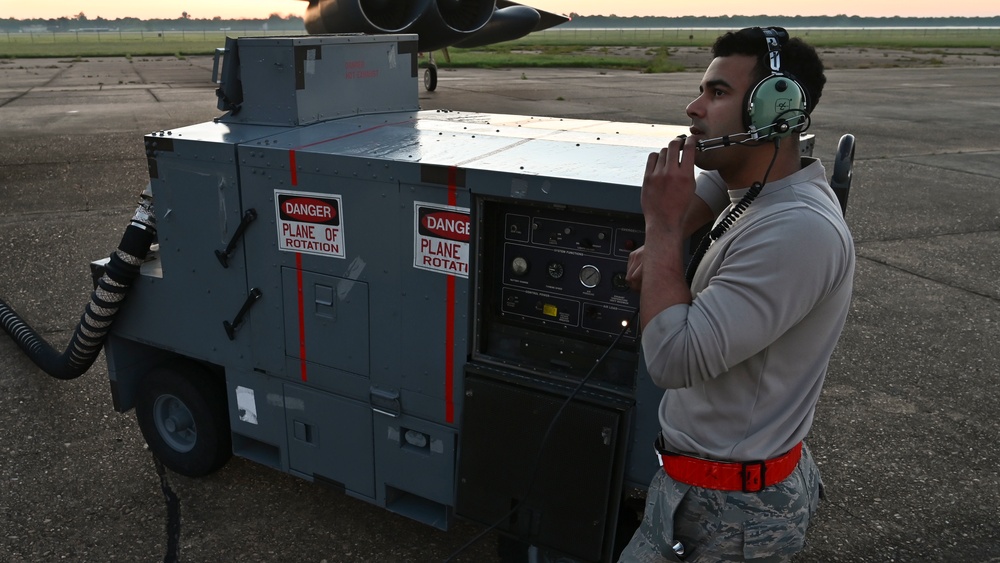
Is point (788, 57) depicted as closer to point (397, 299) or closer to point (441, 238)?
point (441, 238)

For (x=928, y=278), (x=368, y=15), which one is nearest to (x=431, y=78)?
(x=368, y=15)

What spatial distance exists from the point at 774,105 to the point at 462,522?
2.79 metres

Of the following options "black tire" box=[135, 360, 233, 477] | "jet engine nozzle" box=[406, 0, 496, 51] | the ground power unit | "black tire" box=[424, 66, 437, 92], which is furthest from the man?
"black tire" box=[424, 66, 437, 92]

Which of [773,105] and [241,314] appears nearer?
[773,105]

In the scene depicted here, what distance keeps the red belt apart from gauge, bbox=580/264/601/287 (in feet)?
3.26

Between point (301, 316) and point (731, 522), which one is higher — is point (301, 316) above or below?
below

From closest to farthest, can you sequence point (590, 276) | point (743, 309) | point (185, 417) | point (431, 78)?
point (743, 309)
point (590, 276)
point (185, 417)
point (431, 78)

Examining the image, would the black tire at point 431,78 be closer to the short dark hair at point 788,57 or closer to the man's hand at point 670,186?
the short dark hair at point 788,57

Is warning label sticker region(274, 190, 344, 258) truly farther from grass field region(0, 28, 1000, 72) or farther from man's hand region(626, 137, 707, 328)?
grass field region(0, 28, 1000, 72)

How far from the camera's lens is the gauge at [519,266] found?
3207mm

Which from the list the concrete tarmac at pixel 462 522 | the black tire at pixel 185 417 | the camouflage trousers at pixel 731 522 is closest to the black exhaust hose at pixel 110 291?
the black tire at pixel 185 417

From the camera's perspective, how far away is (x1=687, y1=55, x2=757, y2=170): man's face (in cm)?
204

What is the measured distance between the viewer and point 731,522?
84.5 inches

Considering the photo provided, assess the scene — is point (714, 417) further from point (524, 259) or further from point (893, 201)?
point (893, 201)
